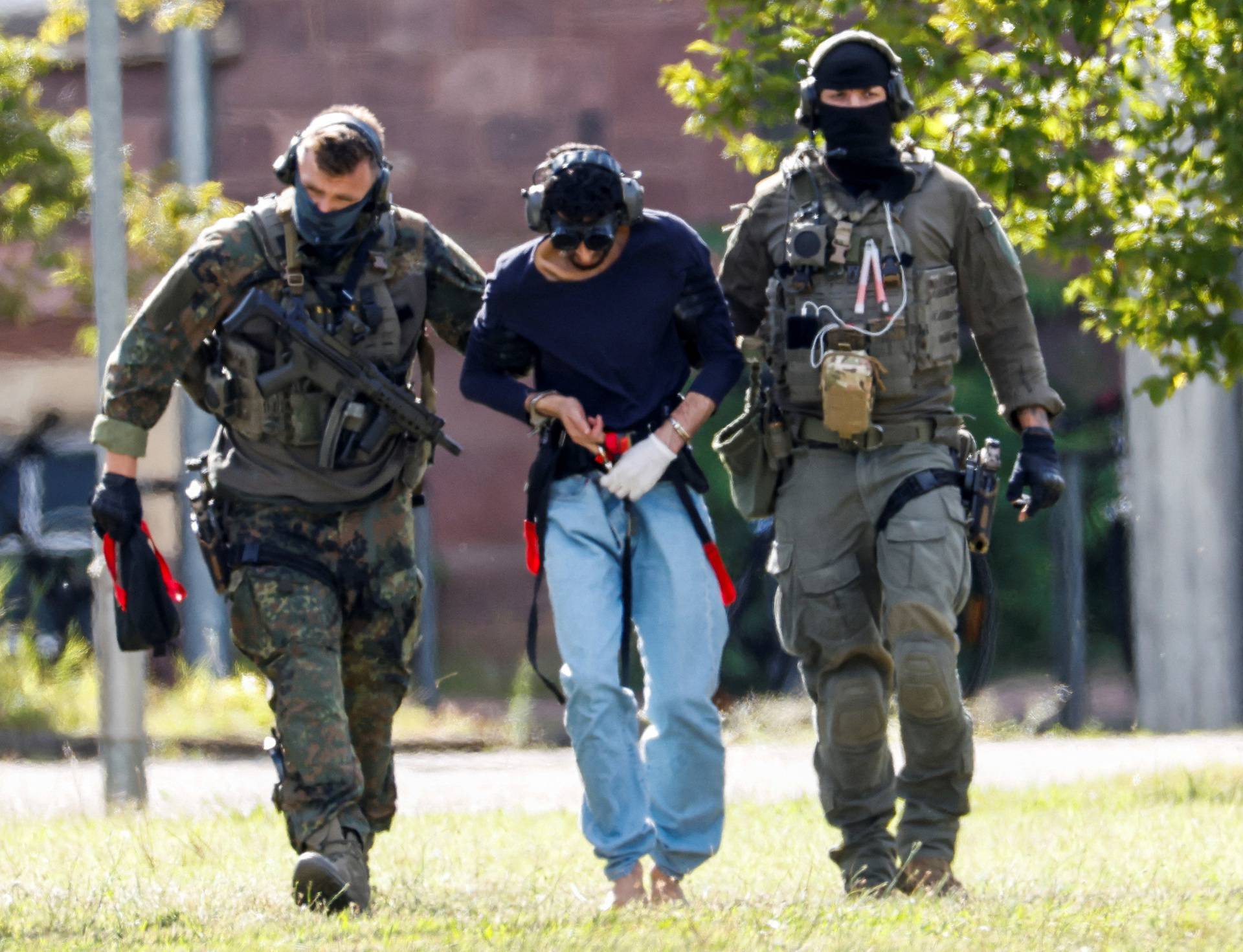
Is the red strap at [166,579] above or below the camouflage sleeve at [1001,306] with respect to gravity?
below

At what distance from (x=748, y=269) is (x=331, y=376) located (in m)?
1.20

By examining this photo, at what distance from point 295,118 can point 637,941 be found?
1018cm

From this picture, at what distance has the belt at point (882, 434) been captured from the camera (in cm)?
600

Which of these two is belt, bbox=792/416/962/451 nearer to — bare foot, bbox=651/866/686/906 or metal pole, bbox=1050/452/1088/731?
bare foot, bbox=651/866/686/906

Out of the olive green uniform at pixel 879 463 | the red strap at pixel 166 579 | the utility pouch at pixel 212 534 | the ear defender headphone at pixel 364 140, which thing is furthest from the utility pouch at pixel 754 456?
the red strap at pixel 166 579

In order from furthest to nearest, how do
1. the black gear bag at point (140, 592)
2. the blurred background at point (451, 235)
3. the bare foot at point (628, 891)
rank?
the blurred background at point (451, 235) → the black gear bag at point (140, 592) → the bare foot at point (628, 891)

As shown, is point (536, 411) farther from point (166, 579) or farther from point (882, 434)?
point (166, 579)

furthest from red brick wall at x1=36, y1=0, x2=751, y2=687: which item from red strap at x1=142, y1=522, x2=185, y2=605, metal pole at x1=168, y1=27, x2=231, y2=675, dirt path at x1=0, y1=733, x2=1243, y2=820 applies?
red strap at x1=142, y1=522, x2=185, y2=605

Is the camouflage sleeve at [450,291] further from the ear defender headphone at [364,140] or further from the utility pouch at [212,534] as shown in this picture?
the utility pouch at [212,534]

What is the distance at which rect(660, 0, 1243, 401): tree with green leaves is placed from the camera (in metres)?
8.20

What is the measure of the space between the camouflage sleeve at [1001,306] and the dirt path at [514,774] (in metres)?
3.66

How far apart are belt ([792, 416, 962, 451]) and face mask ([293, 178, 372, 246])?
133cm

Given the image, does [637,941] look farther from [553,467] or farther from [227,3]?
[227,3]

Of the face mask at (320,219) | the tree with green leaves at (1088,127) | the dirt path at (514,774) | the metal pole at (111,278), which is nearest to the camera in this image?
the face mask at (320,219)
